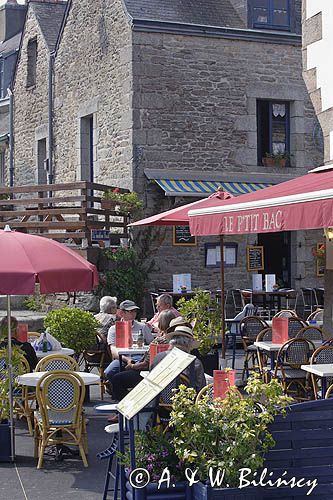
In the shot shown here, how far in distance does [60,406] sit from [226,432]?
283 centimetres

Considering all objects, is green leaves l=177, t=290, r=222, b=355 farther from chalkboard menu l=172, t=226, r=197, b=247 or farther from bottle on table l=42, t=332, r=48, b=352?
chalkboard menu l=172, t=226, r=197, b=247

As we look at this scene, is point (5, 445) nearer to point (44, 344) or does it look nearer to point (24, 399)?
point (24, 399)

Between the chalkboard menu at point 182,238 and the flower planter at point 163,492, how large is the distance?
45.3 ft

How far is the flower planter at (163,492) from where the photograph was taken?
481cm

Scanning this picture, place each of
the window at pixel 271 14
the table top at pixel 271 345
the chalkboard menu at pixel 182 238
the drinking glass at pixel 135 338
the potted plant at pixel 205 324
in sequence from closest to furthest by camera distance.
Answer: the table top at pixel 271 345, the drinking glass at pixel 135 338, the potted plant at pixel 205 324, the chalkboard menu at pixel 182 238, the window at pixel 271 14

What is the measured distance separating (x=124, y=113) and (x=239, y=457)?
1451cm

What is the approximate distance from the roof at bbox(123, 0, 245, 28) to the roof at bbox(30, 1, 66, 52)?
470cm

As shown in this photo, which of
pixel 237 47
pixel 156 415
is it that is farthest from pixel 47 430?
pixel 237 47

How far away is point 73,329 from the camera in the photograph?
33.9 ft

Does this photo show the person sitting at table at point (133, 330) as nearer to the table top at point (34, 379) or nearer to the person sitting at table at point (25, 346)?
the person sitting at table at point (25, 346)

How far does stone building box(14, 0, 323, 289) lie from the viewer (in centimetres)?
1834

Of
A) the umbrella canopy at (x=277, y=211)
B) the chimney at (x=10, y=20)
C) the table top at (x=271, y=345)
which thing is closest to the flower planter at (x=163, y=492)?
the umbrella canopy at (x=277, y=211)

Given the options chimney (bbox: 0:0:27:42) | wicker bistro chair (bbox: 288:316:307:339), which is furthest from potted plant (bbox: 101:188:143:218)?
chimney (bbox: 0:0:27:42)

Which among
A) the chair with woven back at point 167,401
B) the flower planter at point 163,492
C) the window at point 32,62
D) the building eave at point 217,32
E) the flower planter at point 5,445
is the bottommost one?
the flower planter at point 5,445
